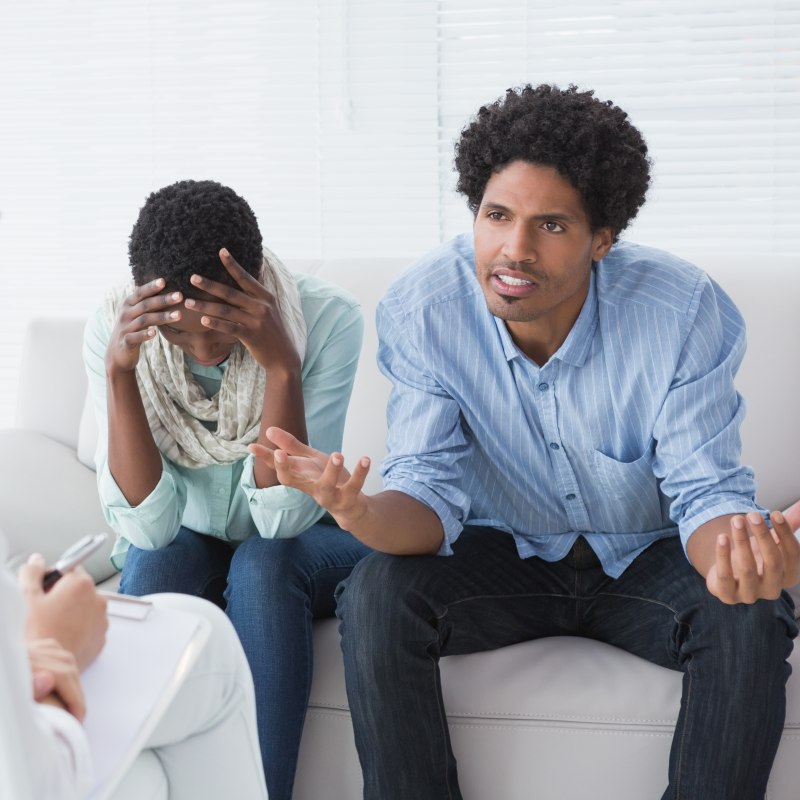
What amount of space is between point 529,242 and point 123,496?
0.71 metres

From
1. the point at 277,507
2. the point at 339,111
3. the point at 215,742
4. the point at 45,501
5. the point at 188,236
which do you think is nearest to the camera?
the point at 215,742

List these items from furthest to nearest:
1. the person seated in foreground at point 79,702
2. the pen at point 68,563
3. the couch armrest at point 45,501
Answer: the couch armrest at point 45,501, the pen at point 68,563, the person seated in foreground at point 79,702

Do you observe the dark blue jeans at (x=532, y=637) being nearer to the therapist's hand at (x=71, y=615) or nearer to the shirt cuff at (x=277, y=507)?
the shirt cuff at (x=277, y=507)

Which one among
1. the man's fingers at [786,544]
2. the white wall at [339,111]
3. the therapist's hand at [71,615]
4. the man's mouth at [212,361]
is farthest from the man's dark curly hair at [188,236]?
the white wall at [339,111]

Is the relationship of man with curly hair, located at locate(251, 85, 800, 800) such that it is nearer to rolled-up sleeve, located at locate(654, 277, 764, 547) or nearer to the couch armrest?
rolled-up sleeve, located at locate(654, 277, 764, 547)

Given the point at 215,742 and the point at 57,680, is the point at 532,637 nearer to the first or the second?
the point at 215,742

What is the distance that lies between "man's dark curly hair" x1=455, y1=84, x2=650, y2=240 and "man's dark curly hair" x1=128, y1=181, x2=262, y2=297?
1.23ft

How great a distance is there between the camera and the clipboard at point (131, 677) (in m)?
0.77

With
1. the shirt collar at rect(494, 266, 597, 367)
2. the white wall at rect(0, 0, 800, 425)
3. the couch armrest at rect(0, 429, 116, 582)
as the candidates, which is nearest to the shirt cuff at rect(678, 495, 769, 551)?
the shirt collar at rect(494, 266, 597, 367)

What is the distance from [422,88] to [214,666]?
6.42 ft

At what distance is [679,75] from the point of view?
245 centimetres

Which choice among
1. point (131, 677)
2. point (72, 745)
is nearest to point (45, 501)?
point (131, 677)

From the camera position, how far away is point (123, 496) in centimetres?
151

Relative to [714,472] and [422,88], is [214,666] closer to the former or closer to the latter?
[714,472]
